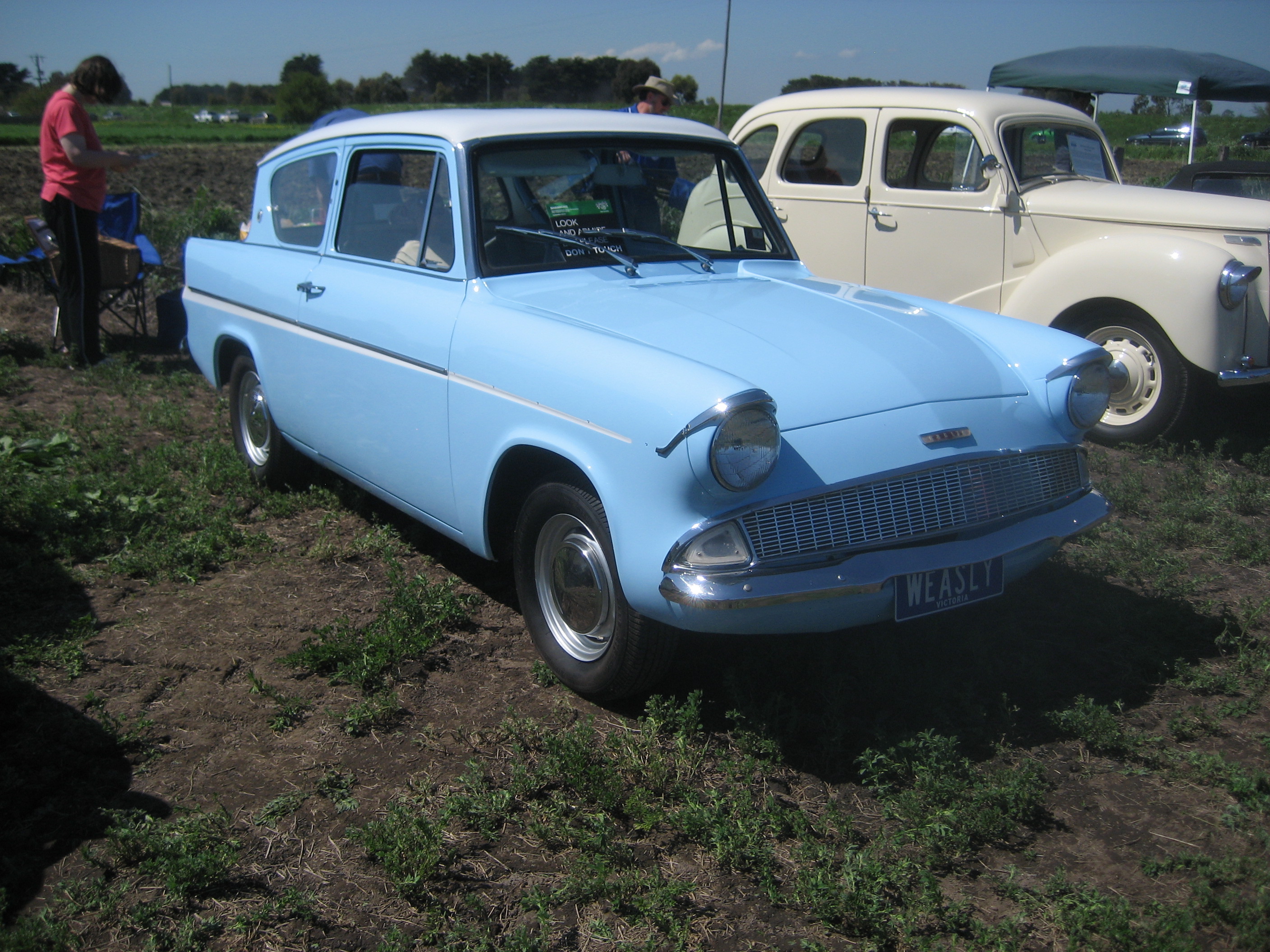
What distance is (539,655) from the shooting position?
337 cm

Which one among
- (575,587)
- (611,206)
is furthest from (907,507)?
(611,206)

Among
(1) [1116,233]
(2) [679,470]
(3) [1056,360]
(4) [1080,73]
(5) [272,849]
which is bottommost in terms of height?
(5) [272,849]

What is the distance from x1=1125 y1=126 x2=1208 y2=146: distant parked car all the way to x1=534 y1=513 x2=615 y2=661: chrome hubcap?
11.2 meters

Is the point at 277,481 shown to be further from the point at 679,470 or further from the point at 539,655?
the point at 679,470

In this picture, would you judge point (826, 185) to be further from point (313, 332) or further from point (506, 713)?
point (506, 713)

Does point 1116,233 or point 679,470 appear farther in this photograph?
point 1116,233

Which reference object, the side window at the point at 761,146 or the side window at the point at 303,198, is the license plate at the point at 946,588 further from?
the side window at the point at 761,146

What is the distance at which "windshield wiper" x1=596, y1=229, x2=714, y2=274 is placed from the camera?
148 inches

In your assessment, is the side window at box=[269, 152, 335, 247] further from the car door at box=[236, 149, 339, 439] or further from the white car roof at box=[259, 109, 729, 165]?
the white car roof at box=[259, 109, 729, 165]

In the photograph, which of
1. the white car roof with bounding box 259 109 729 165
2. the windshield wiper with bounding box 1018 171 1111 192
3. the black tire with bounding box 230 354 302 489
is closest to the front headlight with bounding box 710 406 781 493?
the white car roof with bounding box 259 109 729 165

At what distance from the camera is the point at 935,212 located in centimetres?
662

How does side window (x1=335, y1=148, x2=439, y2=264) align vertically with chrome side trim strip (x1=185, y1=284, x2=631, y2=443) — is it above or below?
above

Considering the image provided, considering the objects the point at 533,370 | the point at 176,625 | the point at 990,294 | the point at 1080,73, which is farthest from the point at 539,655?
the point at 1080,73

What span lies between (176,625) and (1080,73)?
474 inches
